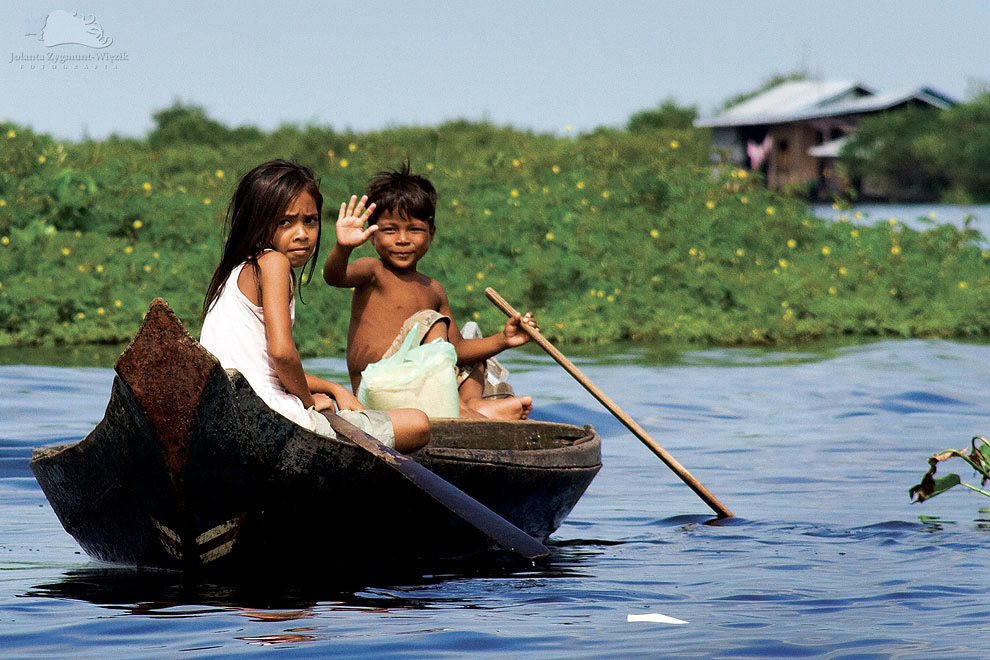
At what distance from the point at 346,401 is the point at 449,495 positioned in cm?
61

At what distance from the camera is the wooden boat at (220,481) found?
11.8ft

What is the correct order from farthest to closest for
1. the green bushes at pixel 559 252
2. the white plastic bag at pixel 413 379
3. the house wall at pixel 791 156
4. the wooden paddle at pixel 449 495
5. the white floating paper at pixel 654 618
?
the house wall at pixel 791 156 → the green bushes at pixel 559 252 → the white plastic bag at pixel 413 379 → the wooden paddle at pixel 449 495 → the white floating paper at pixel 654 618

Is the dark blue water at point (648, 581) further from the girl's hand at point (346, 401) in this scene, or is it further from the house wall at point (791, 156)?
the house wall at point (791, 156)

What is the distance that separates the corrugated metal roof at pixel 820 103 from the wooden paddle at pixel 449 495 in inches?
1293

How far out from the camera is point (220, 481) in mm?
3801

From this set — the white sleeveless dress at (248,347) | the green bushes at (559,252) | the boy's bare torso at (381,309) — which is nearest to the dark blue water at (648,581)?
the white sleeveless dress at (248,347)

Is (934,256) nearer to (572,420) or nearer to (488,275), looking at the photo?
(488,275)

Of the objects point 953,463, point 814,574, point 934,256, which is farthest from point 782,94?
point 814,574

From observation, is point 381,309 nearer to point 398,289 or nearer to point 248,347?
point 398,289

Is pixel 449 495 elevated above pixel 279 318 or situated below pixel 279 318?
below

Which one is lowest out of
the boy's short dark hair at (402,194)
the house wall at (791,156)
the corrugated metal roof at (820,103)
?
the boy's short dark hair at (402,194)

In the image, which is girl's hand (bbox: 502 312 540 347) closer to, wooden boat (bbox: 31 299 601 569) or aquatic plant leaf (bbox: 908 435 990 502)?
wooden boat (bbox: 31 299 601 569)

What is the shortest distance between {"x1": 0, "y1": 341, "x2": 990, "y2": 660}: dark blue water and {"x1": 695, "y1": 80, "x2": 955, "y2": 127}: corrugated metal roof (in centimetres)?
2942

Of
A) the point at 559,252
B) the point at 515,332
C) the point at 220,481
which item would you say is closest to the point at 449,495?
the point at 220,481
